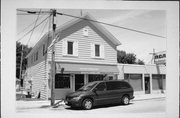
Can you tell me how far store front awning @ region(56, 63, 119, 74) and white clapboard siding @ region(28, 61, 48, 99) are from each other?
0.50 m

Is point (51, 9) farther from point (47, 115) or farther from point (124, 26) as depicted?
point (47, 115)

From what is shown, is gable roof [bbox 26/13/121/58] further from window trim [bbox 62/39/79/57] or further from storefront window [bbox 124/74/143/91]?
storefront window [bbox 124/74/143/91]

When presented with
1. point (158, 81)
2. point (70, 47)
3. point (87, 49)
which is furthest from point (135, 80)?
point (70, 47)

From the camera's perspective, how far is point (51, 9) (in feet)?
21.0

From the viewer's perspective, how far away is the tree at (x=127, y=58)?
6.72 meters

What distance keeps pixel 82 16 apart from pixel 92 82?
173 cm

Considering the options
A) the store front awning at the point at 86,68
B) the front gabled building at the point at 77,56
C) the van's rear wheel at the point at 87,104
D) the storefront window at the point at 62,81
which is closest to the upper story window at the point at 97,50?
the front gabled building at the point at 77,56

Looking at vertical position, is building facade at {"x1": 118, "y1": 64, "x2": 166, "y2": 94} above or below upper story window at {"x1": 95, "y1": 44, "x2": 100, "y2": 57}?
below

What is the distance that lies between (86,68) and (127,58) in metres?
1.20

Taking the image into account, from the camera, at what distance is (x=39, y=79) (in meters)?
6.90

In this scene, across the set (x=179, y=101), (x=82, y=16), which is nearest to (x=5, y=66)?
(x=82, y=16)

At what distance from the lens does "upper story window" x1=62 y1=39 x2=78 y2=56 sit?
6.53 m

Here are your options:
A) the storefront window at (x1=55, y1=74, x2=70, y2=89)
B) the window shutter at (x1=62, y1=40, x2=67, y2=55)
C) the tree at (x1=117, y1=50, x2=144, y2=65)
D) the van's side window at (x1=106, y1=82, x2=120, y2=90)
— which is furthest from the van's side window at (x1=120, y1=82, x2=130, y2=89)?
the window shutter at (x1=62, y1=40, x2=67, y2=55)

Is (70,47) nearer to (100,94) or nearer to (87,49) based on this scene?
(87,49)
